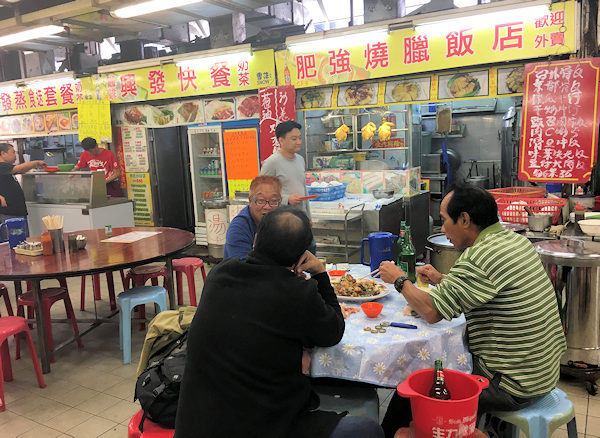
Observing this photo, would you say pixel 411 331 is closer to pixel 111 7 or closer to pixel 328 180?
pixel 328 180

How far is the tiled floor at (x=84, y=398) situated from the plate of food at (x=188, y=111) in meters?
4.33

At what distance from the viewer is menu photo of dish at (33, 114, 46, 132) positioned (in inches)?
392

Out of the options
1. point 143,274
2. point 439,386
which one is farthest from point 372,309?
point 143,274

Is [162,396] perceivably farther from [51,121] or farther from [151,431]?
[51,121]

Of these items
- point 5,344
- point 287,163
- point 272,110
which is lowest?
point 5,344

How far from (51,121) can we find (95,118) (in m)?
1.62

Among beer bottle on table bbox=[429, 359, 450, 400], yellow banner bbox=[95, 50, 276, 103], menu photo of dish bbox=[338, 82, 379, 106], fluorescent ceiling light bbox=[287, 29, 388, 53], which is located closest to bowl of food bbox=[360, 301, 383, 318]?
beer bottle on table bbox=[429, 359, 450, 400]

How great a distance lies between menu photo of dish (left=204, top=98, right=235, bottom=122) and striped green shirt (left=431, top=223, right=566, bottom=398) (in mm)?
6171

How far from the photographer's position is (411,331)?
2.14 meters

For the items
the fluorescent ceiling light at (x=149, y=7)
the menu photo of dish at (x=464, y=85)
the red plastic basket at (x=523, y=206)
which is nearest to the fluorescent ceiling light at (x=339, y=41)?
the menu photo of dish at (x=464, y=85)

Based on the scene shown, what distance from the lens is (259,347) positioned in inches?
65.9

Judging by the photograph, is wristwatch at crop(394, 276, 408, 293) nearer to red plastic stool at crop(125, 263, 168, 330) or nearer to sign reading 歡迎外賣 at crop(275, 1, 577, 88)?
red plastic stool at crop(125, 263, 168, 330)

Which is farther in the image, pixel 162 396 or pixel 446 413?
pixel 162 396

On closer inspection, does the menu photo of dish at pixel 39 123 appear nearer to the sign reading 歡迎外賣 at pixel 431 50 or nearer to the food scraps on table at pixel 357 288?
the sign reading 歡迎外賣 at pixel 431 50
